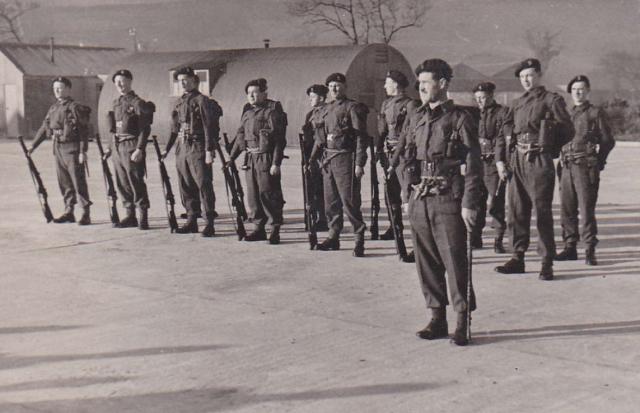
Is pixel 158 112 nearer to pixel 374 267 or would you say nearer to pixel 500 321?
pixel 374 267

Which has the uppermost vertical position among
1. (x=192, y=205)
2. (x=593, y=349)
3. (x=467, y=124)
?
(x=467, y=124)

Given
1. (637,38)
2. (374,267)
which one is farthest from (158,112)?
(637,38)

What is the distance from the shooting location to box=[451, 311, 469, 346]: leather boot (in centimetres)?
691

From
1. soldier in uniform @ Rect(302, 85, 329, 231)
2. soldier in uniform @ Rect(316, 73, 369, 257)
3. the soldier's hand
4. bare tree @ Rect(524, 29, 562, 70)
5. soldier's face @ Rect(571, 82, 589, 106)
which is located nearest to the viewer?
the soldier's hand

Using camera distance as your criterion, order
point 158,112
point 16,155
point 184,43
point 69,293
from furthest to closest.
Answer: point 184,43 < point 158,112 < point 16,155 < point 69,293

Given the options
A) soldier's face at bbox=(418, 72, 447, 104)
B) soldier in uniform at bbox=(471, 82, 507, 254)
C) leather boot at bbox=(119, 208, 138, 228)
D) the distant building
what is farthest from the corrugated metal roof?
soldier's face at bbox=(418, 72, 447, 104)

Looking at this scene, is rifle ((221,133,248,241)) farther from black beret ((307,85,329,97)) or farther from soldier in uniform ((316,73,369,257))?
soldier in uniform ((316,73,369,257))

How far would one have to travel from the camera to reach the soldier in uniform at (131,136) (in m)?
12.9

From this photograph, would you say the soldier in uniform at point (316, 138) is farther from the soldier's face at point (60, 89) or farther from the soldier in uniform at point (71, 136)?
the soldier's face at point (60, 89)

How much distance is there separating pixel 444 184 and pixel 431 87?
0.72m

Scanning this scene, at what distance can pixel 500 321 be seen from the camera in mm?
7641

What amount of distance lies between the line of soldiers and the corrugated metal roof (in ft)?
108

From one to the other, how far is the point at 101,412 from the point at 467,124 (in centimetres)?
330

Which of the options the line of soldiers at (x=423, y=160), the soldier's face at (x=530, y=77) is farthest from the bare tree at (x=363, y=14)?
the soldier's face at (x=530, y=77)
